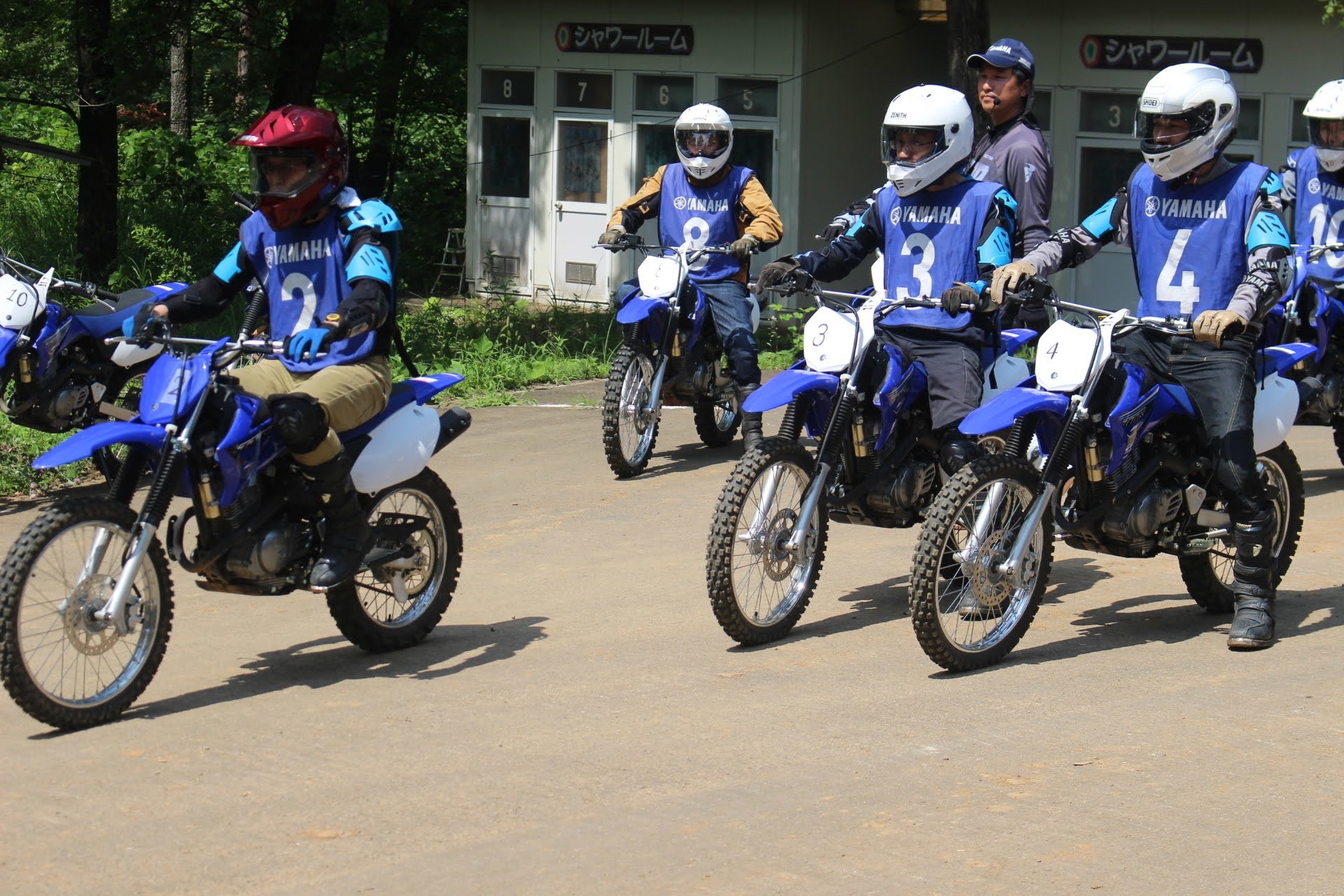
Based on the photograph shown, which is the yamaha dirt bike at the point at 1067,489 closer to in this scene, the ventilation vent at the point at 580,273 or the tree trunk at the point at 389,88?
the ventilation vent at the point at 580,273

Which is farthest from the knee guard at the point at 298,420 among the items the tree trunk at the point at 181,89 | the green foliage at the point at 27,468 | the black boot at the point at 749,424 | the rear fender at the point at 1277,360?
the tree trunk at the point at 181,89

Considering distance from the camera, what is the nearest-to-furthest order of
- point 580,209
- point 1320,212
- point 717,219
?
point 1320,212
point 717,219
point 580,209

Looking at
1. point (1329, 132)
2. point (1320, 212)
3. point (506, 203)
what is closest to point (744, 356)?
point (1320, 212)

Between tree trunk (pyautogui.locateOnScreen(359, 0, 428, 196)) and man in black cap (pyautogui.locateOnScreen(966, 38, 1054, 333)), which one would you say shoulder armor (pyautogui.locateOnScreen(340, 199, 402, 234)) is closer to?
man in black cap (pyautogui.locateOnScreen(966, 38, 1054, 333))

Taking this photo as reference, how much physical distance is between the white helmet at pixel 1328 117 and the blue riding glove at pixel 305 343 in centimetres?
629

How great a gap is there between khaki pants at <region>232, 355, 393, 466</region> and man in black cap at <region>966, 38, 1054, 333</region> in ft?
11.7

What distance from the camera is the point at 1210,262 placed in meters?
6.91

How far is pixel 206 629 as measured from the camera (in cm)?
731

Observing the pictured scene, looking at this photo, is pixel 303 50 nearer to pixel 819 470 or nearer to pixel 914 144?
pixel 914 144

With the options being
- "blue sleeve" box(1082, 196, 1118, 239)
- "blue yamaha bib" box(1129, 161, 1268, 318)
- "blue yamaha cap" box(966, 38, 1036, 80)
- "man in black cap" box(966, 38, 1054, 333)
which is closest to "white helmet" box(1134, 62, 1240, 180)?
"blue yamaha bib" box(1129, 161, 1268, 318)

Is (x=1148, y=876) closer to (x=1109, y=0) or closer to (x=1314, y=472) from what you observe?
(x=1314, y=472)

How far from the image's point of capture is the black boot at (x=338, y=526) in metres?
6.25

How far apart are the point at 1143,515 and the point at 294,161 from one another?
135 inches

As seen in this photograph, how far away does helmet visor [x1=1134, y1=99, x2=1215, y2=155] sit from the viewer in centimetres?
677
